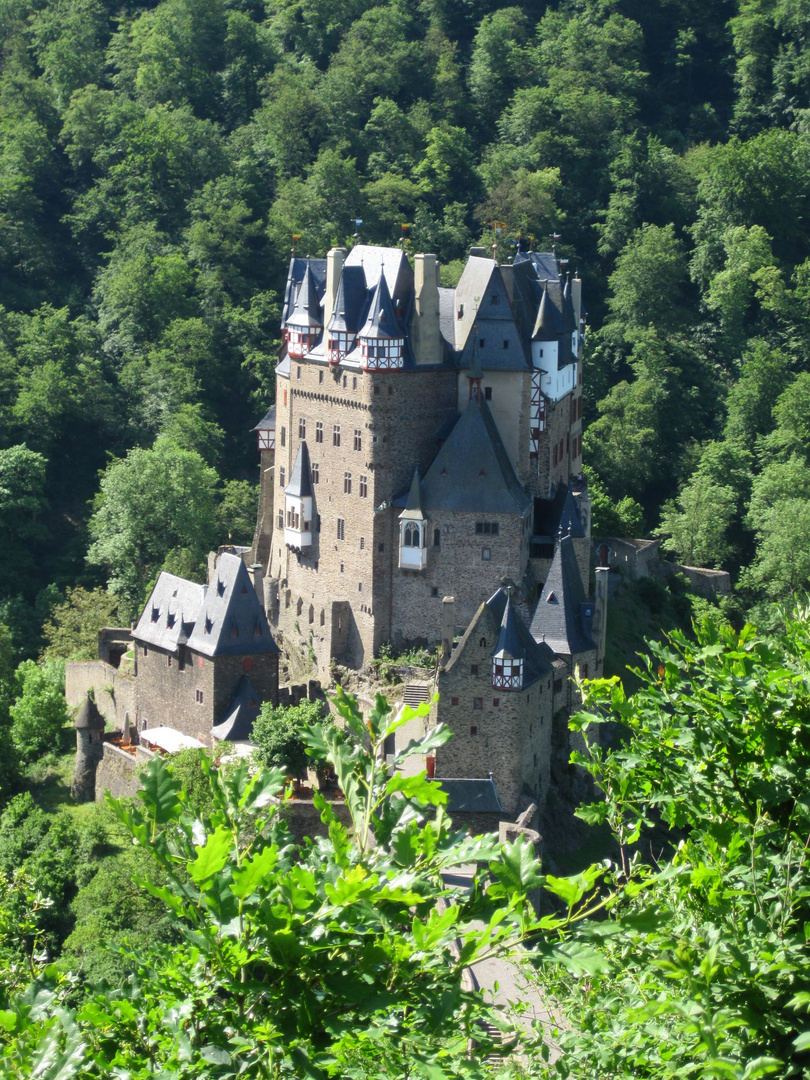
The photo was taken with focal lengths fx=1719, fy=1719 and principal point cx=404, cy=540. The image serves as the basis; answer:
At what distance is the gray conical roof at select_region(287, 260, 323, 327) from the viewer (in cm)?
5228

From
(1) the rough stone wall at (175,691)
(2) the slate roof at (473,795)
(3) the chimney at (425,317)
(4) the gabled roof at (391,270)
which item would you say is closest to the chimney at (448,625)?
(2) the slate roof at (473,795)

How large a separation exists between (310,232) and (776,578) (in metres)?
28.8

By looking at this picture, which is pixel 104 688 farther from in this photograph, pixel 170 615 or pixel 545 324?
pixel 545 324

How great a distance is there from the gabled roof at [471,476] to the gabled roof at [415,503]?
0.19m

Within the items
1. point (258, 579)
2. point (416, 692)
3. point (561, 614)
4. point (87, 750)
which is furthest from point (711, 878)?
point (258, 579)

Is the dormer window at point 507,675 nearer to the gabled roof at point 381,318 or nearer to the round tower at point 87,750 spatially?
the gabled roof at point 381,318

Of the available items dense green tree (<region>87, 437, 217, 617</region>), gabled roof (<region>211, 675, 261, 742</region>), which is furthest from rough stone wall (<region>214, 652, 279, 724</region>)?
dense green tree (<region>87, 437, 217, 617</region>)

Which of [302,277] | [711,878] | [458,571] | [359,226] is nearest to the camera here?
[711,878]

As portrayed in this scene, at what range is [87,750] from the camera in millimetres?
53906

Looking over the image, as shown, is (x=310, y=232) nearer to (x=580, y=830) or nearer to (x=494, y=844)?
(x=580, y=830)

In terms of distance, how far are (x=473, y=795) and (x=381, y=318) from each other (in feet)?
47.3

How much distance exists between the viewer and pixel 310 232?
82.6 metres

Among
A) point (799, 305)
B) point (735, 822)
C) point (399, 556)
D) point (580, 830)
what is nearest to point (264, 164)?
point (799, 305)

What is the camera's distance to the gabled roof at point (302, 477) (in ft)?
174
